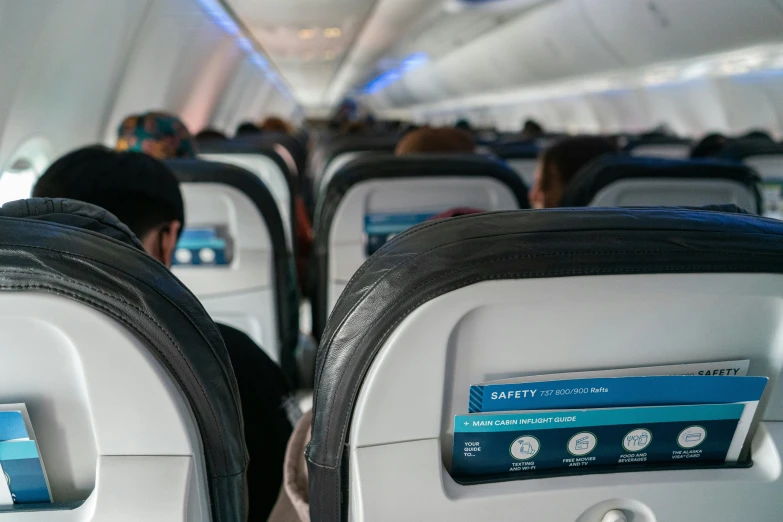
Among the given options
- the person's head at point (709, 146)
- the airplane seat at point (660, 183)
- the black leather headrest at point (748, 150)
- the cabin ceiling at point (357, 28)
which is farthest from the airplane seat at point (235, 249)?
the cabin ceiling at point (357, 28)

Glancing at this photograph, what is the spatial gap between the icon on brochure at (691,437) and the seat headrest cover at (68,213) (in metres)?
0.87

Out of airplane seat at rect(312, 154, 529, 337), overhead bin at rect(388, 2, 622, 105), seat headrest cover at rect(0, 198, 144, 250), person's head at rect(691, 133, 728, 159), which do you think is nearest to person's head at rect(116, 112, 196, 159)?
airplane seat at rect(312, 154, 529, 337)

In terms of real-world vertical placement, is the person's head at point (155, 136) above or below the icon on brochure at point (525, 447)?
above

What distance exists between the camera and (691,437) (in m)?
1.00

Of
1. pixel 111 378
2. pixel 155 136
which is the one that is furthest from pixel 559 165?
pixel 111 378

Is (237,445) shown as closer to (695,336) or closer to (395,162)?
(695,336)

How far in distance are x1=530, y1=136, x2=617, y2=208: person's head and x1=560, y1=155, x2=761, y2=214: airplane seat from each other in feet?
1.55

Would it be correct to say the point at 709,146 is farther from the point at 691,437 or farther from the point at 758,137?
the point at 691,437

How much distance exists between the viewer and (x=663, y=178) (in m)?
2.37

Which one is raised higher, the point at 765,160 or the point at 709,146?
the point at 709,146

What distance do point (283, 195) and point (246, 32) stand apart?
237 inches

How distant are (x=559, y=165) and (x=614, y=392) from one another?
2099 millimetres

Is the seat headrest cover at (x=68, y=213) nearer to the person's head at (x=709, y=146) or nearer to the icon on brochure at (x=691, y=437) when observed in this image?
the icon on brochure at (x=691, y=437)

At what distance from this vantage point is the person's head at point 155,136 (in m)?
2.81
